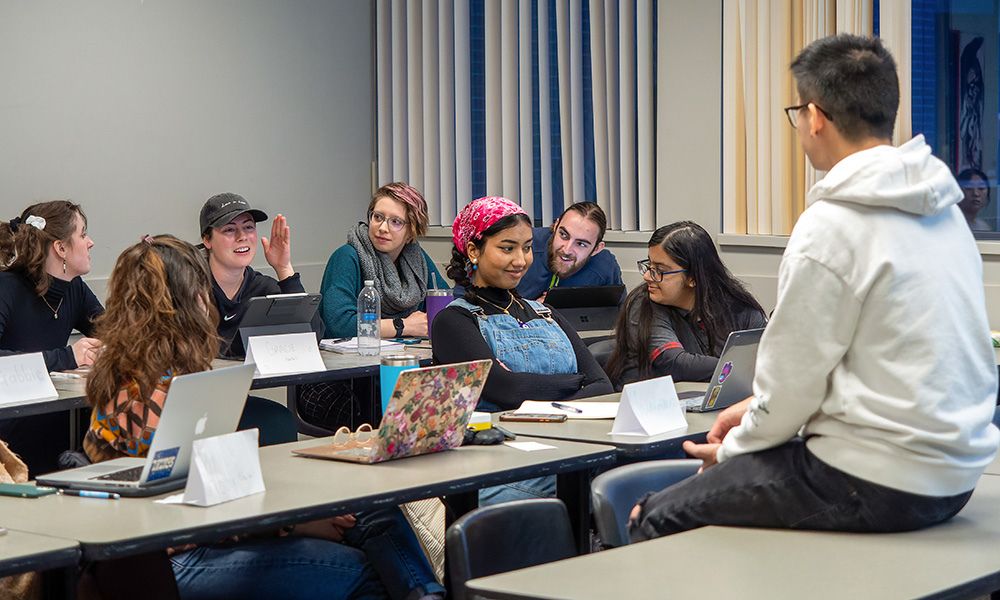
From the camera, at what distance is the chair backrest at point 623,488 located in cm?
259

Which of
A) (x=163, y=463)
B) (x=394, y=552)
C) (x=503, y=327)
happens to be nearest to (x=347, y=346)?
(x=503, y=327)

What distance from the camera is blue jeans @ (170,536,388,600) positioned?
263cm

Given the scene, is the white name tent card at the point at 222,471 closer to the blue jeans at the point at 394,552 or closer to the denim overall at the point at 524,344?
the blue jeans at the point at 394,552

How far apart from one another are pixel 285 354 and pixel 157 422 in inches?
60.9

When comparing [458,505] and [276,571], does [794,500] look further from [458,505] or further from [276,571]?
[276,571]

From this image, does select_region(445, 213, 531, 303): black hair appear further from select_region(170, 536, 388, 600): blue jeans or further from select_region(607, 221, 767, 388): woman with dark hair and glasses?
select_region(170, 536, 388, 600): blue jeans

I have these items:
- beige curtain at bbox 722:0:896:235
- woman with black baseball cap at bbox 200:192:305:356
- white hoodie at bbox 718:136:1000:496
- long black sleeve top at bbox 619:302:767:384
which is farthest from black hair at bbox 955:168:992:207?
white hoodie at bbox 718:136:1000:496

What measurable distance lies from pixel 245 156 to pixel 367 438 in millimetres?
4343

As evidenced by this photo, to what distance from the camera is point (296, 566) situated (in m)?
2.69

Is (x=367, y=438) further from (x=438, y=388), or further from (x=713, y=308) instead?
(x=713, y=308)

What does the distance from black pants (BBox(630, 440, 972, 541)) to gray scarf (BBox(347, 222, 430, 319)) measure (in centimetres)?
312

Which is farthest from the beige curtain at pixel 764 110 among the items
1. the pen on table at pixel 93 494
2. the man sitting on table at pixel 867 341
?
the pen on table at pixel 93 494

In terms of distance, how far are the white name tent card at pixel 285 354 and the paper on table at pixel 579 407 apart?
1101 mm

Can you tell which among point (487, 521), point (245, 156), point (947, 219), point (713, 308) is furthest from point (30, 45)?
point (947, 219)
